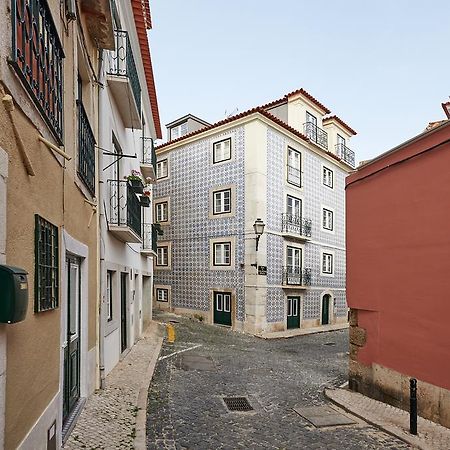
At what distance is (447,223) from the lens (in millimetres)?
5887

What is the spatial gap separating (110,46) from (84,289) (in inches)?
170

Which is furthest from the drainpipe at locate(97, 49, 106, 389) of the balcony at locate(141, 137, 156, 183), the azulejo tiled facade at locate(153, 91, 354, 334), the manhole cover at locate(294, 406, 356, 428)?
the azulejo tiled facade at locate(153, 91, 354, 334)

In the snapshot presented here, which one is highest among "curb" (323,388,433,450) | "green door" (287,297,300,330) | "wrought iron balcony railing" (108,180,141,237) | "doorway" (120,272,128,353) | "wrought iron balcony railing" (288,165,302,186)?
"wrought iron balcony railing" (288,165,302,186)

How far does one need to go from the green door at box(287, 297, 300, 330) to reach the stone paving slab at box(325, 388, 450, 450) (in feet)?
37.8

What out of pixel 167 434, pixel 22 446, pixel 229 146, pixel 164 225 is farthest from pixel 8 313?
pixel 164 225

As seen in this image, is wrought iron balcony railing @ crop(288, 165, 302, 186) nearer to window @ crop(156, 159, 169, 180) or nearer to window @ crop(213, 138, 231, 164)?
window @ crop(213, 138, 231, 164)

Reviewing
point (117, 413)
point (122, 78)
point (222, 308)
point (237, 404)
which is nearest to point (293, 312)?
point (222, 308)

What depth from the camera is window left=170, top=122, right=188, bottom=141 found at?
23297mm

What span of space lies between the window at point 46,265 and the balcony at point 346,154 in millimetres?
21637

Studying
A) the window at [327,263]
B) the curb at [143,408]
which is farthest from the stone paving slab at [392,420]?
the window at [327,263]

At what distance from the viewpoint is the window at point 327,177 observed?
22297 mm

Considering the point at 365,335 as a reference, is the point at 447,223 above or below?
above

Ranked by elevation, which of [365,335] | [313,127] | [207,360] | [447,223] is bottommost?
[207,360]

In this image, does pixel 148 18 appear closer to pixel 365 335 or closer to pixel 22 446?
pixel 365 335
